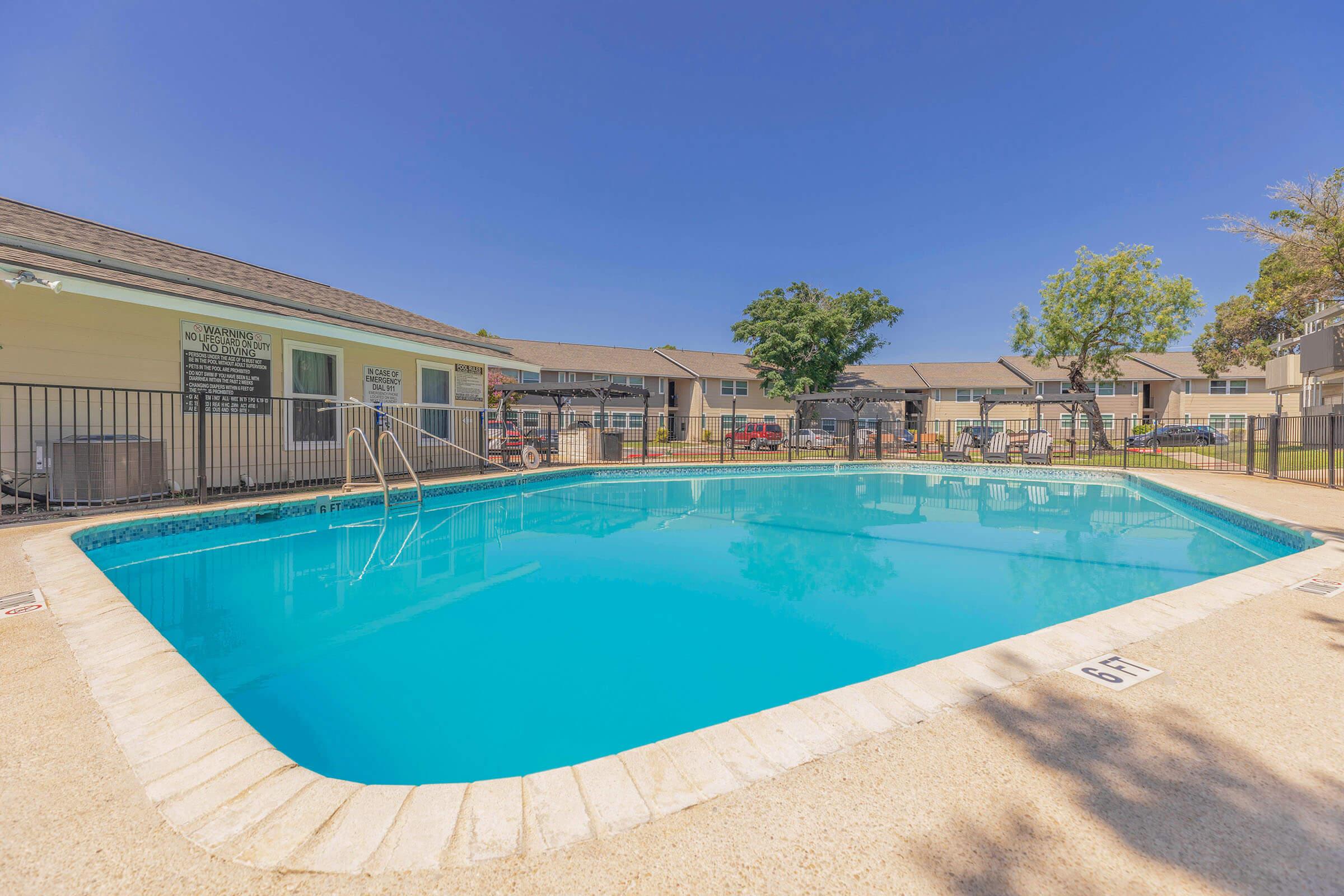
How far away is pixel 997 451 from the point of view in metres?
18.4

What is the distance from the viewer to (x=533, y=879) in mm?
1328

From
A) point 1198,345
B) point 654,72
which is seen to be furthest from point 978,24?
point 1198,345

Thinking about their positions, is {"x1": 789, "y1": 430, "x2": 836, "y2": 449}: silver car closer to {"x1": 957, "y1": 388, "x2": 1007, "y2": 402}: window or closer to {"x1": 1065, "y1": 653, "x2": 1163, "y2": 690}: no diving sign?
{"x1": 957, "y1": 388, "x2": 1007, "y2": 402}: window

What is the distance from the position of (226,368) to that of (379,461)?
2.74 m

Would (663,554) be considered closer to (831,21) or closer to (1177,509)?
(1177,509)

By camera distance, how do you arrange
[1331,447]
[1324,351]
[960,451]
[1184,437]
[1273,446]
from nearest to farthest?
[1331,447] → [1273,446] → [1324,351] → [960,451] → [1184,437]

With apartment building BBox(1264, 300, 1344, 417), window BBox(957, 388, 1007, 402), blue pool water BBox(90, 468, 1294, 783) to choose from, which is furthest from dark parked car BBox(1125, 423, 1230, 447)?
blue pool water BBox(90, 468, 1294, 783)

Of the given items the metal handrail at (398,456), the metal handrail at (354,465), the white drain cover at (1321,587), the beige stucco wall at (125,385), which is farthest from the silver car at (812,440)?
the white drain cover at (1321,587)

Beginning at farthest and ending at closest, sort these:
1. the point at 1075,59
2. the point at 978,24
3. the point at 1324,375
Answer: the point at 1324,375 < the point at 1075,59 < the point at 978,24

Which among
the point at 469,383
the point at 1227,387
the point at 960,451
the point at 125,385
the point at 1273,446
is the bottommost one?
the point at 960,451

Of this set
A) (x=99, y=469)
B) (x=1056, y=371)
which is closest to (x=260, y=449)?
(x=99, y=469)

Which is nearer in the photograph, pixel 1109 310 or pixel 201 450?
pixel 201 450

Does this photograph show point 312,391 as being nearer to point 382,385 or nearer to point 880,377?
point 382,385

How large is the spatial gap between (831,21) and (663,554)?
15945mm
